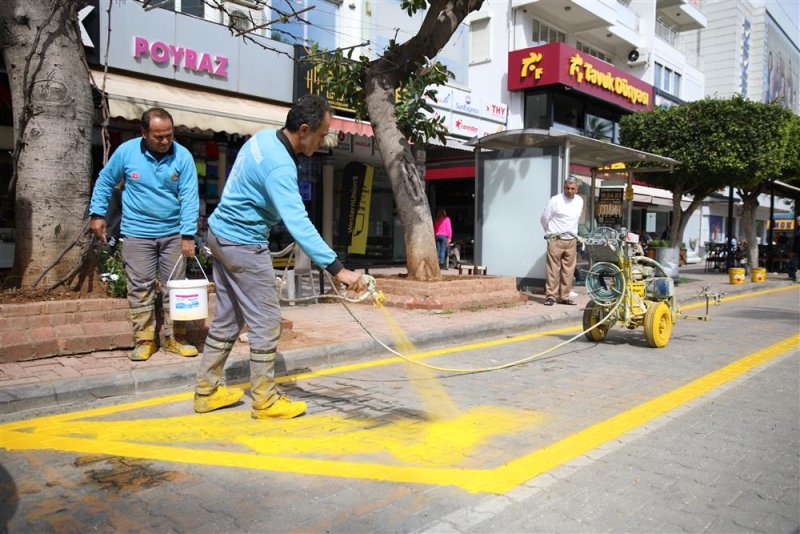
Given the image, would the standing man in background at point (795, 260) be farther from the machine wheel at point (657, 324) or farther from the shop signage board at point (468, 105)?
the machine wheel at point (657, 324)

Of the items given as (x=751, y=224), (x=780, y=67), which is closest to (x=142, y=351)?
(x=751, y=224)

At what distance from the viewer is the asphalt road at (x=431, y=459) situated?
2705mm

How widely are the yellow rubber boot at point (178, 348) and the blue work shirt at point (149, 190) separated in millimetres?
950

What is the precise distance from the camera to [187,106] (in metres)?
10.4

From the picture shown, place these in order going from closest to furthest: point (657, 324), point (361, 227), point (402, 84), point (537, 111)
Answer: point (657, 324), point (402, 84), point (361, 227), point (537, 111)

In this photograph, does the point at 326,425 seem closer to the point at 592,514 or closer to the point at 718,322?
the point at 592,514

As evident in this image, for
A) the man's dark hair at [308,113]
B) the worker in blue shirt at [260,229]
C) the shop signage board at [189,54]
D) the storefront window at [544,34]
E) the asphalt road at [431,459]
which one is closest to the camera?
the asphalt road at [431,459]

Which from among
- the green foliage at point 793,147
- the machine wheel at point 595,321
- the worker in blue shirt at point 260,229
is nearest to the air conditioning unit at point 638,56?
the green foliage at point 793,147

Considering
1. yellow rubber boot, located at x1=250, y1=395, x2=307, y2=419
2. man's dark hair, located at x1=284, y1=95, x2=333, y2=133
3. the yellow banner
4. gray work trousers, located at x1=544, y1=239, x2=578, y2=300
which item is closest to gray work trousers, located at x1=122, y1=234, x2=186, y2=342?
yellow rubber boot, located at x1=250, y1=395, x2=307, y2=419

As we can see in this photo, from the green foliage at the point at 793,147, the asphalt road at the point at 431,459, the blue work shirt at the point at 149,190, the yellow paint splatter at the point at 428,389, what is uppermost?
the green foliage at the point at 793,147

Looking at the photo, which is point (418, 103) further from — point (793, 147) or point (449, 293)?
point (793, 147)

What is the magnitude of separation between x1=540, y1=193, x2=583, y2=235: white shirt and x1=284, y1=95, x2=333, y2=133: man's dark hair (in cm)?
614

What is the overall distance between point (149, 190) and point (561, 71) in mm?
19313

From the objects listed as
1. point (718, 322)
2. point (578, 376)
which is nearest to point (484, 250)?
point (718, 322)
